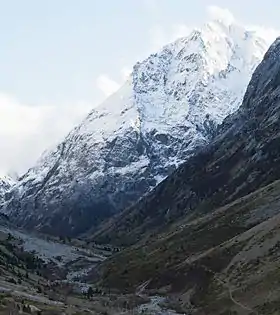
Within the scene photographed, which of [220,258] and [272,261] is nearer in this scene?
[272,261]

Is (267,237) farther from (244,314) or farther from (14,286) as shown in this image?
(14,286)

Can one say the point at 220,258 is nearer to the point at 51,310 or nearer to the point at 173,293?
the point at 173,293

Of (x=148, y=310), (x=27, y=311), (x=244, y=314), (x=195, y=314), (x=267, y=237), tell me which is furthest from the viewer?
(x=267, y=237)

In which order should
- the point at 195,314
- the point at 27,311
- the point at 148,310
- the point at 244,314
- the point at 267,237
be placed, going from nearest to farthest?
1. the point at 27,311
2. the point at 244,314
3. the point at 195,314
4. the point at 148,310
5. the point at 267,237

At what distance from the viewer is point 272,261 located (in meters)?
172

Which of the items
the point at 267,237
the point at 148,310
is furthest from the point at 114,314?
the point at 267,237

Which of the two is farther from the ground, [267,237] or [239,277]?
[267,237]

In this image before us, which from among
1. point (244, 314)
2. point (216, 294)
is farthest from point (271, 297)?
point (216, 294)

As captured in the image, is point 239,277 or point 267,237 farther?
point 267,237

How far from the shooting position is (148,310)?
6959 inches

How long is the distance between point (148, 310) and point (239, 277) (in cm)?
2626

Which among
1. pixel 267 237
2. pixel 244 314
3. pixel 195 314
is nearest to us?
pixel 244 314

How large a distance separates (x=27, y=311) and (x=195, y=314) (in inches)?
1865

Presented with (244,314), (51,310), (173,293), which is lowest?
(244,314)
